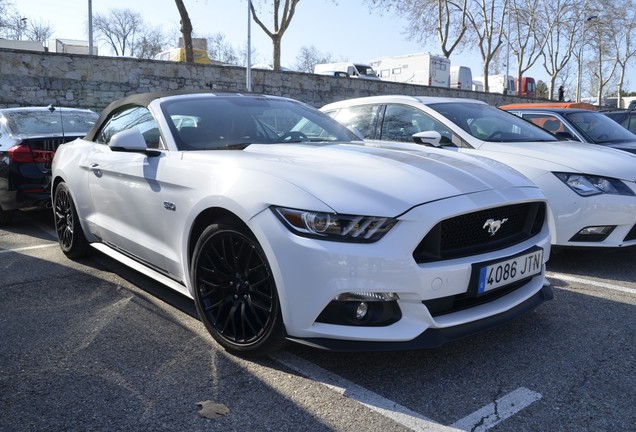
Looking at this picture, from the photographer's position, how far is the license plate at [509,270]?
2.63 meters

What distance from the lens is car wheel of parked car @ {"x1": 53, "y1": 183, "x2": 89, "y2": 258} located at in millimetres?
4723

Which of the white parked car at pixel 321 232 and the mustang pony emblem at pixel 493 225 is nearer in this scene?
the white parked car at pixel 321 232

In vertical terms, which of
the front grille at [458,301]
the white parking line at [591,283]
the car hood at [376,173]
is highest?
the car hood at [376,173]

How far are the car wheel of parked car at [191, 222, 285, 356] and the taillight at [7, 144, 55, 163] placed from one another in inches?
158

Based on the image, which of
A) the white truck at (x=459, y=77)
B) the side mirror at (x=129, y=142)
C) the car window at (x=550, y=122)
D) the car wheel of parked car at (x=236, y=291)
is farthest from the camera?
the white truck at (x=459, y=77)

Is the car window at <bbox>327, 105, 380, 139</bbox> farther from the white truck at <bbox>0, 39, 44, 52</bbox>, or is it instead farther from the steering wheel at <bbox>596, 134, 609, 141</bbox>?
the white truck at <bbox>0, 39, 44, 52</bbox>

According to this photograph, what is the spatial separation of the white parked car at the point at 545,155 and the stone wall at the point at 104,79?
30.3 ft

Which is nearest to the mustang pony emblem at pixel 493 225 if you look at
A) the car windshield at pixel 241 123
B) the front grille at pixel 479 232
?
the front grille at pixel 479 232

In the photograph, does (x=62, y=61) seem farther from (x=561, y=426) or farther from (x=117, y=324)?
(x=561, y=426)

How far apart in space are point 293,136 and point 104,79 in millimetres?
14516

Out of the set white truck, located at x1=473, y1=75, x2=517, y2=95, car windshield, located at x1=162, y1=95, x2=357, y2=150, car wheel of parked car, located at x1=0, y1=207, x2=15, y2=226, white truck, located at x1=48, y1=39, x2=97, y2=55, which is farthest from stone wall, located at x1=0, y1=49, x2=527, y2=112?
white truck, located at x1=473, y1=75, x2=517, y2=95

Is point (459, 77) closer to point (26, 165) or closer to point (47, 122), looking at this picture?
point (47, 122)

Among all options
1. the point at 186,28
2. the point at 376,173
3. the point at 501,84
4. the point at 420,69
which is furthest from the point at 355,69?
the point at 376,173

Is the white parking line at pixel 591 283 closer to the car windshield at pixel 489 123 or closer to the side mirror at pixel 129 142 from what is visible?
the car windshield at pixel 489 123
